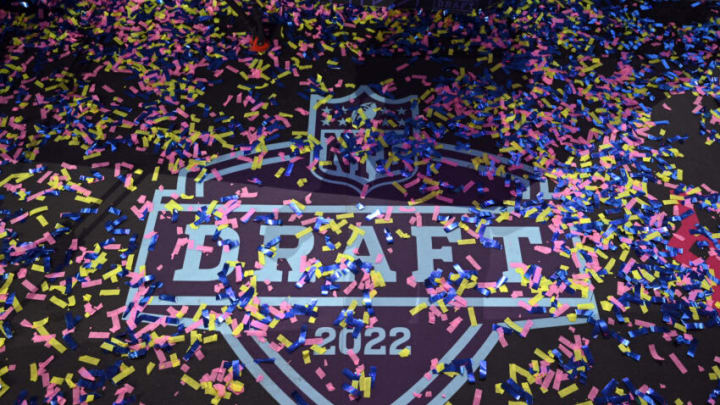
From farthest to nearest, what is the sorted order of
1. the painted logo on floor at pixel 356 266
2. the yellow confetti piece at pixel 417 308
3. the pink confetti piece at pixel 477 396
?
1. the yellow confetti piece at pixel 417 308
2. the painted logo on floor at pixel 356 266
3. the pink confetti piece at pixel 477 396

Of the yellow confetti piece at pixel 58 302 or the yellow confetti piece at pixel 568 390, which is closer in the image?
the yellow confetti piece at pixel 568 390

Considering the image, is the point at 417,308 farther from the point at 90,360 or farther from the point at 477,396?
the point at 90,360

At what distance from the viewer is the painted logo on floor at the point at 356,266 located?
214 centimetres

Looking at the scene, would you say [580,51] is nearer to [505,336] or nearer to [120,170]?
[505,336]

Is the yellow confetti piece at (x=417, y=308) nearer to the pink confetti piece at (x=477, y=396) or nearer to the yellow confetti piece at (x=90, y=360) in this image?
the pink confetti piece at (x=477, y=396)

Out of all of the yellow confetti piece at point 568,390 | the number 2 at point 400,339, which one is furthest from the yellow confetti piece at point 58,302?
the yellow confetti piece at point 568,390

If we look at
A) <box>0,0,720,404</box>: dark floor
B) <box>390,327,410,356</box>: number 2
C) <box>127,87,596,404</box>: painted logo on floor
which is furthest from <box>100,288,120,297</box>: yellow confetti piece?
<box>390,327,410,356</box>: number 2

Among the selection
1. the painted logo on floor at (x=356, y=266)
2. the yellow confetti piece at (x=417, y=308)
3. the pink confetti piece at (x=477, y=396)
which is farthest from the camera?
the yellow confetti piece at (x=417, y=308)

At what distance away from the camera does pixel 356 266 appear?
93.9 inches

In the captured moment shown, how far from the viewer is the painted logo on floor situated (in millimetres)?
2139

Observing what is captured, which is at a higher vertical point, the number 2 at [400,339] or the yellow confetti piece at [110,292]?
the yellow confetti piece at [110,292]

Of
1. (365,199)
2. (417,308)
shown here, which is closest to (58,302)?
(365,199)

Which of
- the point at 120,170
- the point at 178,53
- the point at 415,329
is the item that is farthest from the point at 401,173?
the point at 178,53

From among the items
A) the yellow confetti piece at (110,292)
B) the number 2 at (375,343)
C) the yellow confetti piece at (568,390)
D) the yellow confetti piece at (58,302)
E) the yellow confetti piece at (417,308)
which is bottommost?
the yellow confetti piece at (568,390)
